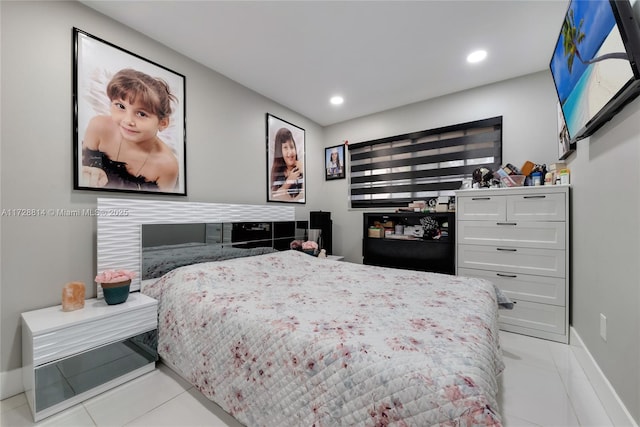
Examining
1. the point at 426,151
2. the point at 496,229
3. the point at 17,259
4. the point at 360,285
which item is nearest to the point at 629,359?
the point at 360,285

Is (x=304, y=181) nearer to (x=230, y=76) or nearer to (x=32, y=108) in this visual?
(x=230, y=76)

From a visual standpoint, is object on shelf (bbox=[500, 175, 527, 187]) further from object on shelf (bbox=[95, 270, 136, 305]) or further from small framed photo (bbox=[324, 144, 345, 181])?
object on shelf (bbox=[95, 270, 136, 305])

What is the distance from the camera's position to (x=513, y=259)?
2.50 meters

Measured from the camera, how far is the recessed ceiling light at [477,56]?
2.37 metres

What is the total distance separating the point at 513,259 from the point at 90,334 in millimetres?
3373

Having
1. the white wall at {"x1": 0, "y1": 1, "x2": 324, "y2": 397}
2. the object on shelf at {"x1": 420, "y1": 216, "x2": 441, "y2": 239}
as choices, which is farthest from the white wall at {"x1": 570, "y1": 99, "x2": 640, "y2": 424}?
the white wall at {"x1": 0, "y1": 1, "x2": 324, "y2": 397}

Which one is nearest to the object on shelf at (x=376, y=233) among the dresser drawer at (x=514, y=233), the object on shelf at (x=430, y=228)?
the object on shelf at (x=430, y=228)

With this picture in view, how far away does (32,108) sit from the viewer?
1.64m

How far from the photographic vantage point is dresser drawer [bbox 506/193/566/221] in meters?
2.29

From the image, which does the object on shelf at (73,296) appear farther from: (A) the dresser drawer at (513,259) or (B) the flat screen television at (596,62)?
(A) the dresser drawer at (513,259)

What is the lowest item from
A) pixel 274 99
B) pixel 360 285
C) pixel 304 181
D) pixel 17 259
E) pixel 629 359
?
pixel 629 359

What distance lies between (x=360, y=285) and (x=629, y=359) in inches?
52.9

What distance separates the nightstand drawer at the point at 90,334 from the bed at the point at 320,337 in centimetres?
12

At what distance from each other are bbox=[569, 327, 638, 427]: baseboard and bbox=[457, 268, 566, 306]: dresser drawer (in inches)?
13.9
